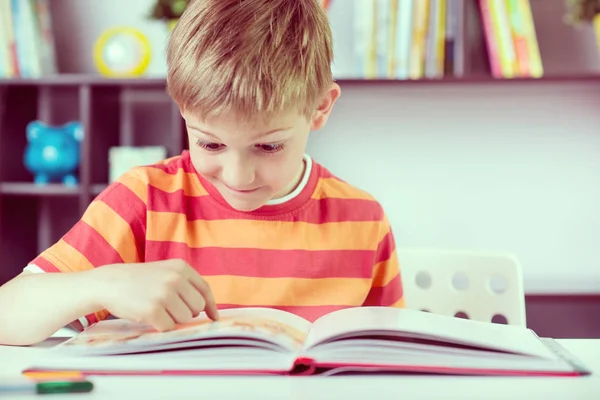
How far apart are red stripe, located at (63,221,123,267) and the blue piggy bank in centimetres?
126

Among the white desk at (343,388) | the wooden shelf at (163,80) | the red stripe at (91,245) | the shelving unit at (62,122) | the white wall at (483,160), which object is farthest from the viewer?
the white wall at (483,160)

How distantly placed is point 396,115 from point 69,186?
42.5 inches

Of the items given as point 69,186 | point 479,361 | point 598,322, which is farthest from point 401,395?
point 598,322

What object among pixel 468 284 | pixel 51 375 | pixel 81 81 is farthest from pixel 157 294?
pixel 81 81

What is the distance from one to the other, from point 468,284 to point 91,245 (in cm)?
68

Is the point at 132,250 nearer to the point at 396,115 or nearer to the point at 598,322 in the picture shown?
the point at 396,115

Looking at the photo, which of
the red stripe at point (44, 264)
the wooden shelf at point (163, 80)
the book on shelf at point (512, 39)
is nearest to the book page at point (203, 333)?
the red stripe at point (44, 264)

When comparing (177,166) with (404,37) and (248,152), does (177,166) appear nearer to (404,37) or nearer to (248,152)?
(248,152)

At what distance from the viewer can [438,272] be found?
126 centimetres

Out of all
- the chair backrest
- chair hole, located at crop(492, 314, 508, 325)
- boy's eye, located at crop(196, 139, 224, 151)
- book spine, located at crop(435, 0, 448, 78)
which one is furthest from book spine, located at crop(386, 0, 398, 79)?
boy's eye, located at crop(196, 139, 224, 151)

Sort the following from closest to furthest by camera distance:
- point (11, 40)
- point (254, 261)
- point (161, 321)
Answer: point (161, 321), point (254, 261), point (11, 40)

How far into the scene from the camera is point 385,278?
3.67ft

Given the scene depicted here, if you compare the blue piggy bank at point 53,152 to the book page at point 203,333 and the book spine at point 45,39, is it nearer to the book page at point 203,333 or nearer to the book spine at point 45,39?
the book spine at point 45,39

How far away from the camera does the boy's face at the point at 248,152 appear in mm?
834
